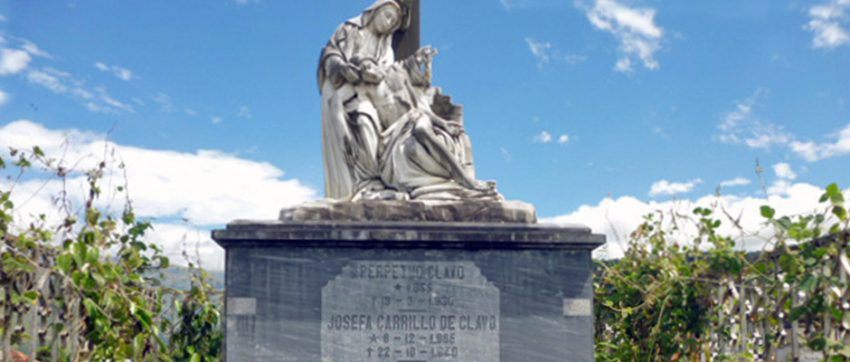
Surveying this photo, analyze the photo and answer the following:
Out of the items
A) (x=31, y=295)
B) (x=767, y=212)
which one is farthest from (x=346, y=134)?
(x=767, y=212)

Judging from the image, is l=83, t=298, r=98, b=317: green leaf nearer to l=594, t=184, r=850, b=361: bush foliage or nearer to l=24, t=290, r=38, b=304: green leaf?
l=24, t=290, r=38, b=304: green leaf

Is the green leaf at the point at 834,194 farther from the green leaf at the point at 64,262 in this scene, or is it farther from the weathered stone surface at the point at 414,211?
the green leaf at the point at 64,262

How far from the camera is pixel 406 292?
5.54 m

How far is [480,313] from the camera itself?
558 cm

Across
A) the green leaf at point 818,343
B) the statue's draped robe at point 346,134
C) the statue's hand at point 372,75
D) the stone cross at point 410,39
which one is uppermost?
Result: the stone cross at point 410,39

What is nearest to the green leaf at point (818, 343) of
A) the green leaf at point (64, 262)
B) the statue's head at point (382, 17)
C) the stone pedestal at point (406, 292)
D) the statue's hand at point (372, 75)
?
the stone pedestal at point (406, 292)

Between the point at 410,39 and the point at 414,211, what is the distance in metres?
2.25

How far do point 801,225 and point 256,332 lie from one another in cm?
355

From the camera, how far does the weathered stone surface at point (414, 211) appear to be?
577 cm

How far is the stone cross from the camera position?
7414 mm

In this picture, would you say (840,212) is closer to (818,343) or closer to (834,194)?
(834,194)

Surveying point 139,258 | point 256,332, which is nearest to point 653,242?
point 256,332

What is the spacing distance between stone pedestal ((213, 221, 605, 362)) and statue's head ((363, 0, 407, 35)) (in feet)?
6.70

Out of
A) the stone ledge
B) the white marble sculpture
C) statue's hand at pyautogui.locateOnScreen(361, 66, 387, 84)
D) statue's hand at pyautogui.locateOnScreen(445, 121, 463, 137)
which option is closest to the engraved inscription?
the stone ledge
